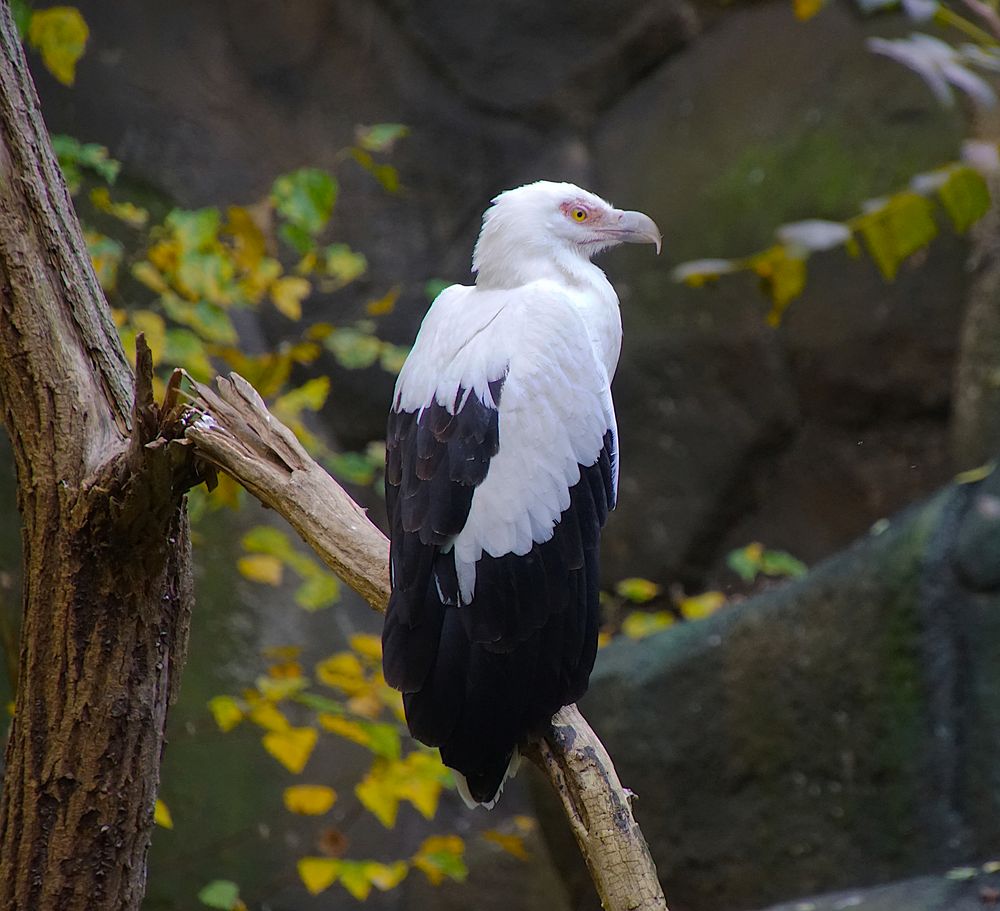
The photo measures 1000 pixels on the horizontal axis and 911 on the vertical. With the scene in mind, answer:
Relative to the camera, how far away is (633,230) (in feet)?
10.7

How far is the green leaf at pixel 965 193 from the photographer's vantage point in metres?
2.48

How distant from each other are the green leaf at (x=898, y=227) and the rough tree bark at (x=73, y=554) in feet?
4.12

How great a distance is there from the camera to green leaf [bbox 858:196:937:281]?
2.53 meters

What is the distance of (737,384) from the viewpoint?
267 inches

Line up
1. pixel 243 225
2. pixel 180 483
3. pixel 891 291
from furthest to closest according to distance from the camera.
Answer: pixel 891 291 → pixel 243 225 → pixel 180 483

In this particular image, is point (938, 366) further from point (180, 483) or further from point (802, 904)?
point (180, 483)

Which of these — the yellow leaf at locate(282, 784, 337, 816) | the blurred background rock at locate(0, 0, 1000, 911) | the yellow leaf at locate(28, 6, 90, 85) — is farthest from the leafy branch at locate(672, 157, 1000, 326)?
the blurred background rock at locate(0, 0, 1000, 911)

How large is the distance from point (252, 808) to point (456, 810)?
1.30 m

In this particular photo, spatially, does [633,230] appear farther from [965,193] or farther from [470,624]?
[470,624]

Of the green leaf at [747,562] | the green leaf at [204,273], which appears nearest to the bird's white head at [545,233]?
the green leaf at [204,273]

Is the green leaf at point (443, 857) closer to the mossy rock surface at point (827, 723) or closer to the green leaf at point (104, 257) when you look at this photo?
the mossy rock surface at point (827, 723)

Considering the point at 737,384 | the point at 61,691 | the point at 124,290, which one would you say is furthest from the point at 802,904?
the point at 124,290

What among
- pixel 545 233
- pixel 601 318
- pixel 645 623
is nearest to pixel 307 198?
pixel 545 233

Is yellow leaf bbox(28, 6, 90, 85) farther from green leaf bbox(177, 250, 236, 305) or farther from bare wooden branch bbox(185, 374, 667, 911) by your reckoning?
bare wooden branch bbox(185, 374, 667, 911)
